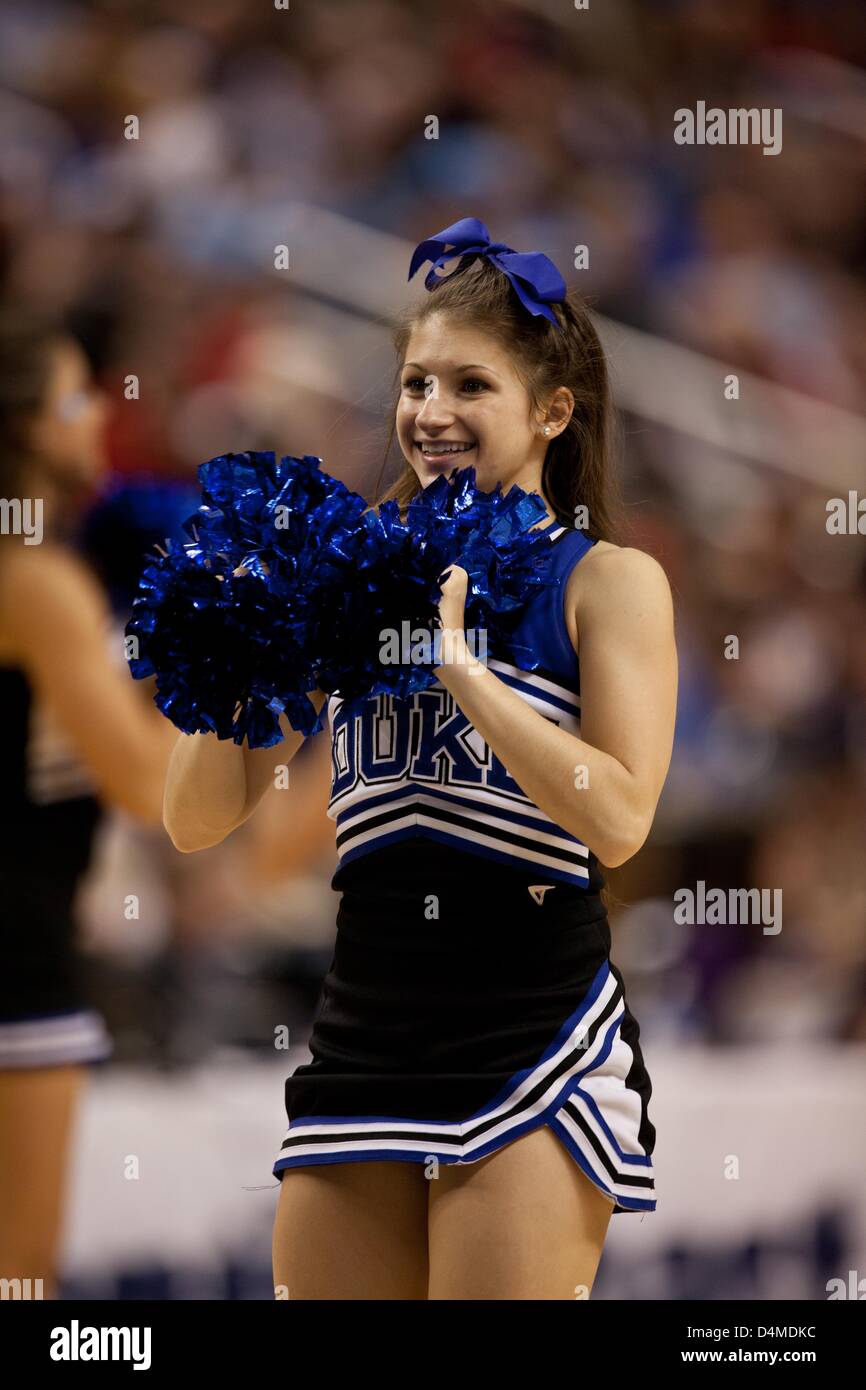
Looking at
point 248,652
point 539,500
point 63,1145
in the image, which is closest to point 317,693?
point 248,652

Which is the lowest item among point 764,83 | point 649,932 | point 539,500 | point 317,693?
point 649,932

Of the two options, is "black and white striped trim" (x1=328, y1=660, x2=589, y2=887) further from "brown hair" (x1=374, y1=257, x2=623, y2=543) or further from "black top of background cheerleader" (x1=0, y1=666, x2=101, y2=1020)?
"black top of background cheerleader" (x1=0, y1=666, x2=101, y2=1020)

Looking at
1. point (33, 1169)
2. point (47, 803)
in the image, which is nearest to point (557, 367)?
point (47, 803)

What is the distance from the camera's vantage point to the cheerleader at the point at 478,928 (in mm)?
1474

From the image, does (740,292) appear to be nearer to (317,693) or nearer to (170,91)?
(170,91)

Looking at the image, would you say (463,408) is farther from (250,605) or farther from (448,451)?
(250,605)

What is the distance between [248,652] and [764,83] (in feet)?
6.96

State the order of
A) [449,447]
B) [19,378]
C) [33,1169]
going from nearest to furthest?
[449,447] < [33,1169] < [19,378]

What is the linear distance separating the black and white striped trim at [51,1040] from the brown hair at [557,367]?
1.50 m

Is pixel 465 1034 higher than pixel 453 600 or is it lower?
lower

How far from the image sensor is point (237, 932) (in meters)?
3.04

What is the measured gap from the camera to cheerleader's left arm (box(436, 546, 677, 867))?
147 centimetres

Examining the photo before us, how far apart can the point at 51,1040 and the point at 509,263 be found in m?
1.77

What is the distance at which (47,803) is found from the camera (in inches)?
114
